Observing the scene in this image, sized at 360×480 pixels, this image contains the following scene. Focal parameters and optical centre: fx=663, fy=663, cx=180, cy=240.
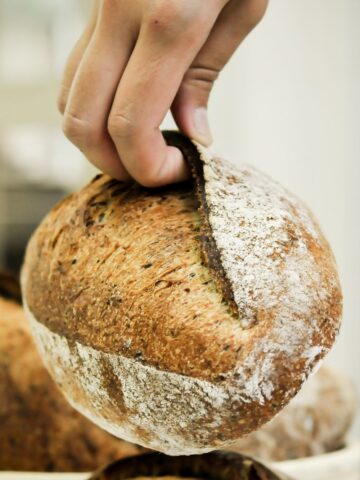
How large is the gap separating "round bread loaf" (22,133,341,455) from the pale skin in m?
0.03

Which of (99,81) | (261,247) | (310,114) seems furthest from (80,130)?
(310,114)

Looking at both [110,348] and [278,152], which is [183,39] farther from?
[278,152]

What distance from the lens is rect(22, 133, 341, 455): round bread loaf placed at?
42 centimetres

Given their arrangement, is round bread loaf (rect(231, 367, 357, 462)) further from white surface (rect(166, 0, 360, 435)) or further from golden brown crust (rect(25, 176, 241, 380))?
white surface (rect(166, 0, 360, 435))

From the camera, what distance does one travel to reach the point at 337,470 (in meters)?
0.71

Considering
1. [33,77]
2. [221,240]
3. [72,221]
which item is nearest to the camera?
[221,240]

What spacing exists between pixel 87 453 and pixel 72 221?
32 centimetres

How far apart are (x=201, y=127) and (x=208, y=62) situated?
0.05 metres

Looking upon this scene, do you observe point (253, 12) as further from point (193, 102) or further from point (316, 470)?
point (316, 470)

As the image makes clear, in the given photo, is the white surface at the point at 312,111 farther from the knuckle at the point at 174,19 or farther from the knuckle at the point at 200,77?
the knuckle at the point at 174,19

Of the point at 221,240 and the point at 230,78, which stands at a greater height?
the point at 221,240

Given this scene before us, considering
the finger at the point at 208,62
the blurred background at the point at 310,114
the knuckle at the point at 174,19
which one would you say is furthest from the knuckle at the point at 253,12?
the blurred background at the point at 310,114

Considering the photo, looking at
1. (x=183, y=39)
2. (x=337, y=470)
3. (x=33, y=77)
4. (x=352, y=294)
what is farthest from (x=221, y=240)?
(x=33, y=77)

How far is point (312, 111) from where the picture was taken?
2.31 m
